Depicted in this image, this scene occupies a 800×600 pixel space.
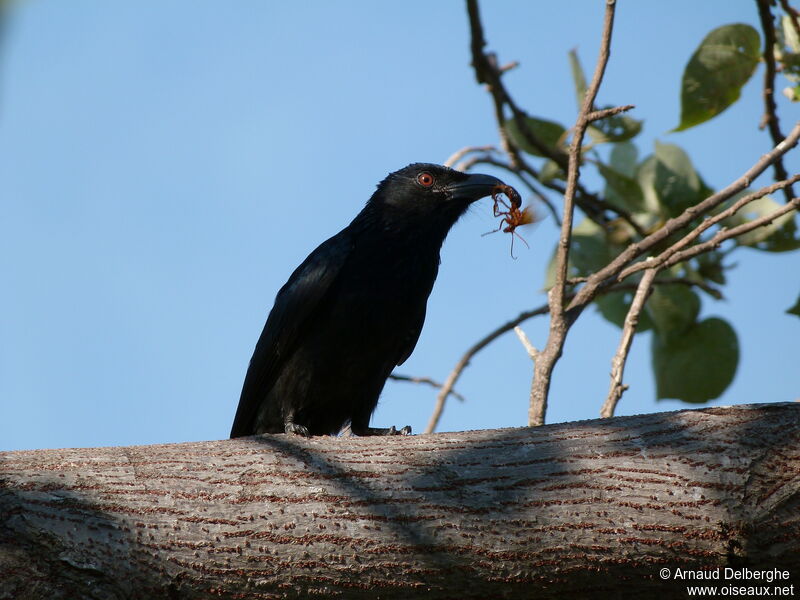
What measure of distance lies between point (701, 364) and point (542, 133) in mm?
1519

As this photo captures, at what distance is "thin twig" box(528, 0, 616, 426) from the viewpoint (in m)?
4.09

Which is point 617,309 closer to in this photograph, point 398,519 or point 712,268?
point 712,268

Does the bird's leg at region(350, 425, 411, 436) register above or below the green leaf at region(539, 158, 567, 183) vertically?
below

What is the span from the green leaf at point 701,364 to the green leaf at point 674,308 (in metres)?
0.05

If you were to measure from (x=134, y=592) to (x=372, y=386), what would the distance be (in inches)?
101

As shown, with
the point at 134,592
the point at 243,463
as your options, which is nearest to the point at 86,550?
the point at 134,592

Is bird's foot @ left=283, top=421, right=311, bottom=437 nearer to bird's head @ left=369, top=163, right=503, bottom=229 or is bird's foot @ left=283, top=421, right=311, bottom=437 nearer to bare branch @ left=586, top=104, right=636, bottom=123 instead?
bird's head @ left=369, top=163, right=503, bottom=229

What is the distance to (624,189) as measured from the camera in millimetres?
5191

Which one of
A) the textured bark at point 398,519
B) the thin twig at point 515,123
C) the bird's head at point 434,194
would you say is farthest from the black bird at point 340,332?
the textured bark at point 398,519

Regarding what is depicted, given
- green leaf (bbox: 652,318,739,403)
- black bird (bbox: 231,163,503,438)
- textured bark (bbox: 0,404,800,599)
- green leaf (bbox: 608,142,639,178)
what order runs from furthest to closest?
green leaf (bbox: 608,142,639,178) → green leaf (bbox: 652,318,739,403) → black bird (bbox: 231,163,503,438) → textured bark (bbox: 0,404,800,599)

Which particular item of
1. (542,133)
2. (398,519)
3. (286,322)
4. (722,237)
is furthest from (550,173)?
(398,519)

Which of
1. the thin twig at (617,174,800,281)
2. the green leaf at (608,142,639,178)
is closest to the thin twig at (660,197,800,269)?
the thin twig at (617,174,800,281)

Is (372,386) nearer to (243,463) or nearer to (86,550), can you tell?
(243,463)

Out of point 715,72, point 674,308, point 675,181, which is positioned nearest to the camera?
point 715,72
